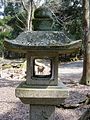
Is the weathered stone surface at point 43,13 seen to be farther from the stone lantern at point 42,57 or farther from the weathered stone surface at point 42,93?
the weathered stone surface at point 42,93

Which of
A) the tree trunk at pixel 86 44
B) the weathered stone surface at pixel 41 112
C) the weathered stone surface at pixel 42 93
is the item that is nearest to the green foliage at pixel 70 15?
the tree trunk at pixel 86 44

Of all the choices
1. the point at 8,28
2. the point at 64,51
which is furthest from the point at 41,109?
the point at 8,28

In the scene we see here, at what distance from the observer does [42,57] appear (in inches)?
207

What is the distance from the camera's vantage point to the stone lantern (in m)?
5.02

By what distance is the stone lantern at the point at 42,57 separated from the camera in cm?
502

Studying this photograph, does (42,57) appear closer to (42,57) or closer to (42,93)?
(42,57)

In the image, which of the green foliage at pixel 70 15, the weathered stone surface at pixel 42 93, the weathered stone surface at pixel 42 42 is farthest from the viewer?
the green foliage at pixel 70 15

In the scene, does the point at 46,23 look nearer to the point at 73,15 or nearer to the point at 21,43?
the point at 21,43

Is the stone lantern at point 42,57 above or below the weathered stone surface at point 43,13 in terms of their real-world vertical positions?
Answer: below

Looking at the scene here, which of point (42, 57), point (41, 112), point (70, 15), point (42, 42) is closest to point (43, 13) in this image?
point (42, 42)

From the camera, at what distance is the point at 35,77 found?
17.6 feet

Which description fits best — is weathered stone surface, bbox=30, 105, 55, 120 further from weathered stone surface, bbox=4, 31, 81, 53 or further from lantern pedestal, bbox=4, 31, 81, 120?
weathered stone surface, bbox=4, 31, 81, 53

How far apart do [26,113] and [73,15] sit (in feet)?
85.5

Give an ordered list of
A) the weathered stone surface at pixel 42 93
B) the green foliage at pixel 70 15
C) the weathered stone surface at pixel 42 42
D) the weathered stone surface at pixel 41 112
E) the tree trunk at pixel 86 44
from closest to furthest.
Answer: the weathered stone surface at pixel 42 42 < the weathered stone surface at pixel 42 93 < the weathered stone surface at pixel 41 112 < the tree trunk at pixel 86 44 < the green foliage at pixel 70 15
